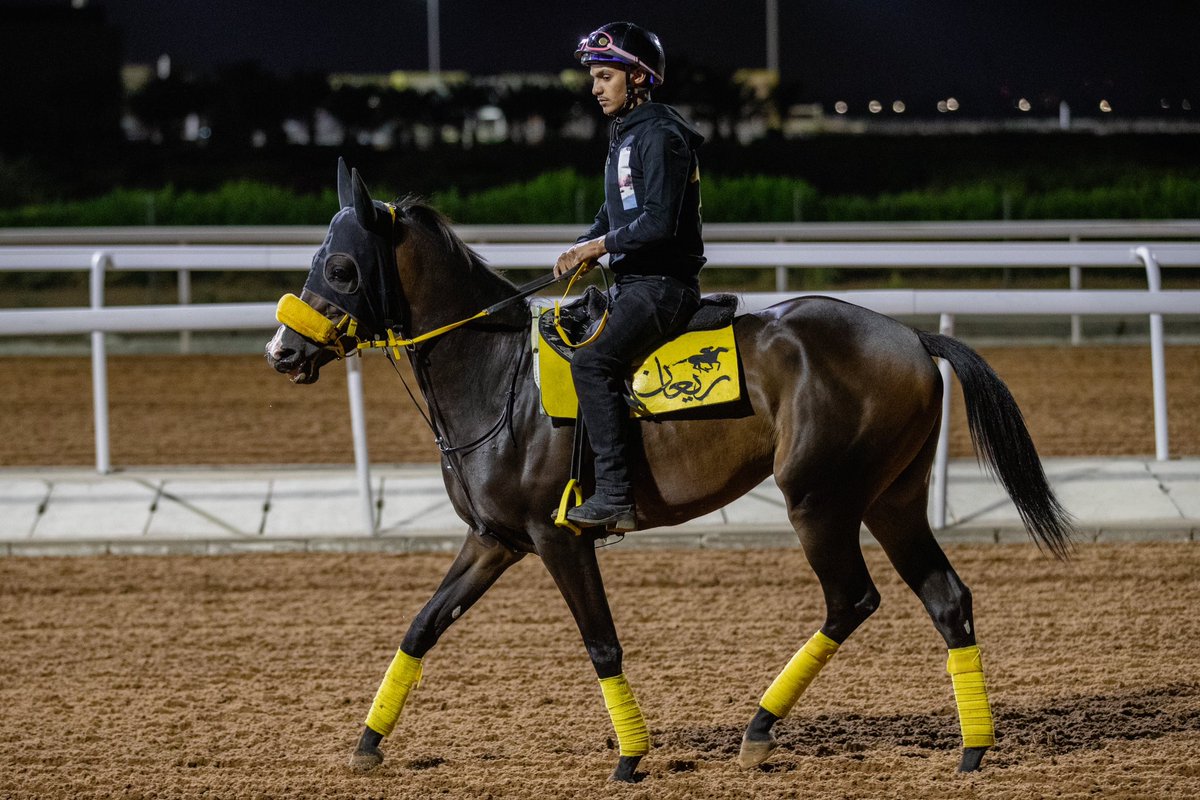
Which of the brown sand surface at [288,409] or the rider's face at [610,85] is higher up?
the rider's face at [610,85]

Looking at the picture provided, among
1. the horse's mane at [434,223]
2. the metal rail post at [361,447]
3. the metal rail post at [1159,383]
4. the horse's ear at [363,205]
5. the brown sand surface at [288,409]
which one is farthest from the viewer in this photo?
the brown sand surface at [288,409]

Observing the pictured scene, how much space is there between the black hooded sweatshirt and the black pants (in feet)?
0.32

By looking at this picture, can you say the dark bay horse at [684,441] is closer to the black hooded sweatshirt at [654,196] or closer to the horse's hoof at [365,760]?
the horse's hoof at [365,760]

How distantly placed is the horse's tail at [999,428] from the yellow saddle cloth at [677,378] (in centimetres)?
72

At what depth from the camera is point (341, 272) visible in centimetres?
445

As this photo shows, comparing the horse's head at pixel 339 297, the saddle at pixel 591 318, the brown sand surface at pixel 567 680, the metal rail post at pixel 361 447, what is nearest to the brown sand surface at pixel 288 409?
the metal rail post at pixel 361 447

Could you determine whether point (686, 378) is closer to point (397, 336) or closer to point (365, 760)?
point (397, 336)

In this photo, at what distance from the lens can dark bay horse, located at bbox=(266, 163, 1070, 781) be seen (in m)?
4.46

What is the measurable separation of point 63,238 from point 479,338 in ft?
37.2

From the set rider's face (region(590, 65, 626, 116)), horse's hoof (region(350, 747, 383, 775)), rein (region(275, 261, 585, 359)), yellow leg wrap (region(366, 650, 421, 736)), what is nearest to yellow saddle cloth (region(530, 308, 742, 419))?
rein (region(275, 261, 585, 359))

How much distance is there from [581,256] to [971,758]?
6.73ft

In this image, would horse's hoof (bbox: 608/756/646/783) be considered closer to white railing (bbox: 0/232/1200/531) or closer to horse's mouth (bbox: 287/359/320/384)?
horse's mouth (bbox: 287/359/320/384)

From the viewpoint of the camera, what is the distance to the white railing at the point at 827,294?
711cm

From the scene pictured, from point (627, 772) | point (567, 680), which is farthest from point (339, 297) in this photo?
point (567, 680)
